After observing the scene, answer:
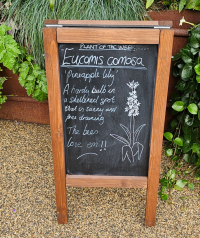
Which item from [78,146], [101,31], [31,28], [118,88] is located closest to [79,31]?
[101,31]

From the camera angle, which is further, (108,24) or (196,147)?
(196,147)

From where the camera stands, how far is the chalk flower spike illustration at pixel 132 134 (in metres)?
1.48

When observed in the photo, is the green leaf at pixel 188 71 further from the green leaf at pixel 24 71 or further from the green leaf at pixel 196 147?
the green leaf at pixel 24 71

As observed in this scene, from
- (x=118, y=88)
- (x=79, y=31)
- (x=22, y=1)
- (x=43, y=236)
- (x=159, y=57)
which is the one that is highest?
(x=22, y=1)

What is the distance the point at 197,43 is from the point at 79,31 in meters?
1.02

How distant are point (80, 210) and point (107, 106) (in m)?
0.90

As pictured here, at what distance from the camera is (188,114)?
6.88ft

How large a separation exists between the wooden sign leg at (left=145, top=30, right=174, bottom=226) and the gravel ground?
153 millimetres

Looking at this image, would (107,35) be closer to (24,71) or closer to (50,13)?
(50,13)

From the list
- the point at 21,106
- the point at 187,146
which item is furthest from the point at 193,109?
the point at 21,106

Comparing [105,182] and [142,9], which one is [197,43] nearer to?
[142,9]

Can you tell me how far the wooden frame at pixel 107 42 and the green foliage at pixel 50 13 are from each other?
96 centimetres

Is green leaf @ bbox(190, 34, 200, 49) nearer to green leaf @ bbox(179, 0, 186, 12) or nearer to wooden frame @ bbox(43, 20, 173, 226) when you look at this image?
green leaf @ bbox(179, 0, 186, 12)

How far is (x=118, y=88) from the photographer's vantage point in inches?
58.0
